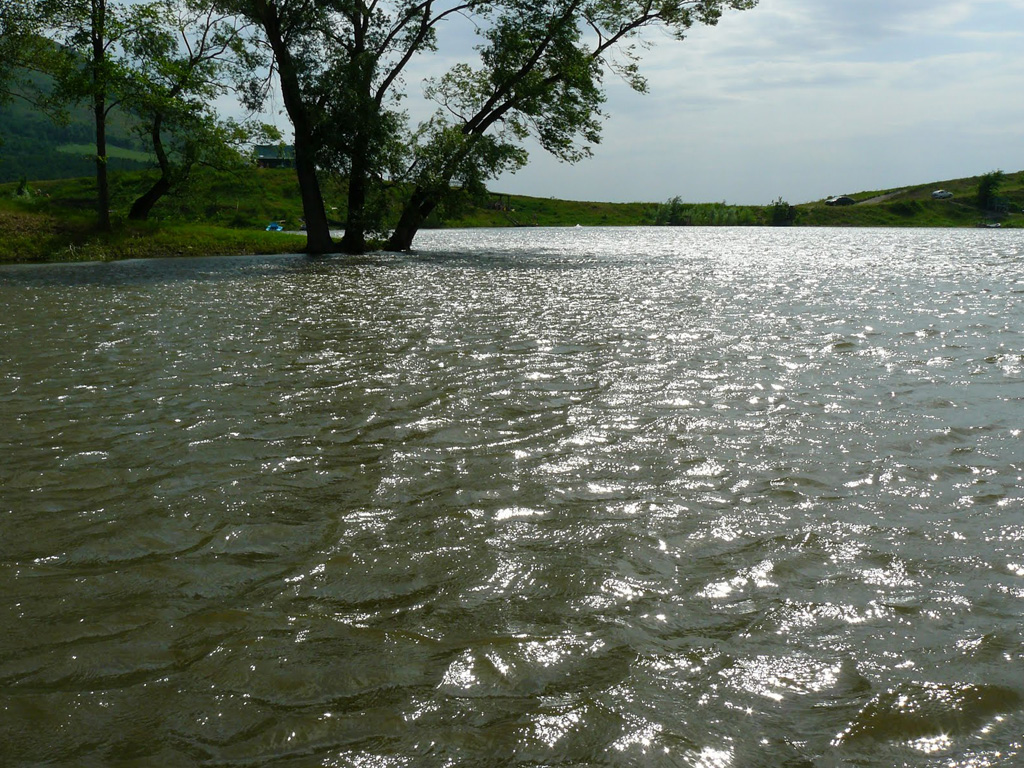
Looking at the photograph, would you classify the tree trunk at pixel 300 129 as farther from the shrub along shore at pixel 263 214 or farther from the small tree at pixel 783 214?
the small tree at pixel 783 214

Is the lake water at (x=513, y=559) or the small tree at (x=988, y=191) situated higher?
the small tree at (x=988, y=191)

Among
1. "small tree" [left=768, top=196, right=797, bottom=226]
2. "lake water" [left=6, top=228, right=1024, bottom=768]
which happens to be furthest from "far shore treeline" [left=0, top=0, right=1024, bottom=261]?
"small tree" [left=768, top=196, right=797, bottom=226]

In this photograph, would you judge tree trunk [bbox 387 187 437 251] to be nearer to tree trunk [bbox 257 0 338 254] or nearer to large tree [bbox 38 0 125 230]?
tree trunk [bbox 257 0 338 254]

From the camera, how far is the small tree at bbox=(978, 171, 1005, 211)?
128 m

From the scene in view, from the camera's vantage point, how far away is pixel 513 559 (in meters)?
5.58

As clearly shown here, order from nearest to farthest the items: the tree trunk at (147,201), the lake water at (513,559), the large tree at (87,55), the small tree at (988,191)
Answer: the lake water at (513,559), the large tree at (87,55), the tree trunk at (147,201), the small tree at (988,191)

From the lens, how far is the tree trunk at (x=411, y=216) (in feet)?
144

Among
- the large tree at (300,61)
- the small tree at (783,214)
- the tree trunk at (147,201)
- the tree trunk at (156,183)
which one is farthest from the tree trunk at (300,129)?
the small tree at (783,214)

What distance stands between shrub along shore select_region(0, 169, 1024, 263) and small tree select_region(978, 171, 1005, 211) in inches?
54.1

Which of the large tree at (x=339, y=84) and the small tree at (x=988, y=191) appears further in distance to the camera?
the small tree at (x=988, y=191)

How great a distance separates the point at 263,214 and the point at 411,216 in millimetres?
80950

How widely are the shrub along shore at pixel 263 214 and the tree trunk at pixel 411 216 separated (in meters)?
1.20

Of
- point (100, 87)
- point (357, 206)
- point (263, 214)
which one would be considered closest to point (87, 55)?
point (100, 87)

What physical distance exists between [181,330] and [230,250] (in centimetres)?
3031
